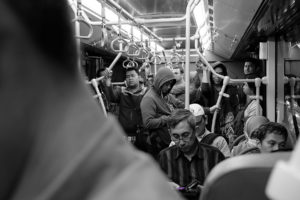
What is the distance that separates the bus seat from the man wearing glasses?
1.69 meters

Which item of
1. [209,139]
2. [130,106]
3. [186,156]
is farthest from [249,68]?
[186,156]

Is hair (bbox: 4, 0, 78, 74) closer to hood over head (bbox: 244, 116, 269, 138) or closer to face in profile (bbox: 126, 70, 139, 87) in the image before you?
hood over head (bbox: 244, 116, 269, 138)

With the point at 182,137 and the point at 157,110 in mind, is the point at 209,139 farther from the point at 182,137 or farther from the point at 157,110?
the point at 157,110

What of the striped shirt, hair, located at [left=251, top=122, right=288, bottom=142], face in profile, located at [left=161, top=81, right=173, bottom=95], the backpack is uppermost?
face in profile, located at [left=161, top=81, right=173, bottom=95]

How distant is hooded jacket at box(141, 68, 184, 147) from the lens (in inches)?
132

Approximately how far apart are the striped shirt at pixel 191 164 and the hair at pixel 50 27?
1875 mm

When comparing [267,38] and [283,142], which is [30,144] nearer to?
[283,142]

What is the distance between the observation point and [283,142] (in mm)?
2260

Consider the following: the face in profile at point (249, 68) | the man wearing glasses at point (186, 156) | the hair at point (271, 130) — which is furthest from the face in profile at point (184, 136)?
the face in profile at point (249, 68)

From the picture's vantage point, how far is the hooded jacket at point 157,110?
334cm

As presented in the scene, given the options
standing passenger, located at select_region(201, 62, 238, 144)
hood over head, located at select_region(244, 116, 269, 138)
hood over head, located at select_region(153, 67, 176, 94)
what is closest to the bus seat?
hood over head, located at select_region(244, 116, 269, 138)

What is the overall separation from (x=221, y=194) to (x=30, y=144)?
0.76 feet

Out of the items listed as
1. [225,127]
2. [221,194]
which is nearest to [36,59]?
[221,194]

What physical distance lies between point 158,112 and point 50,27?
3.23 meters
